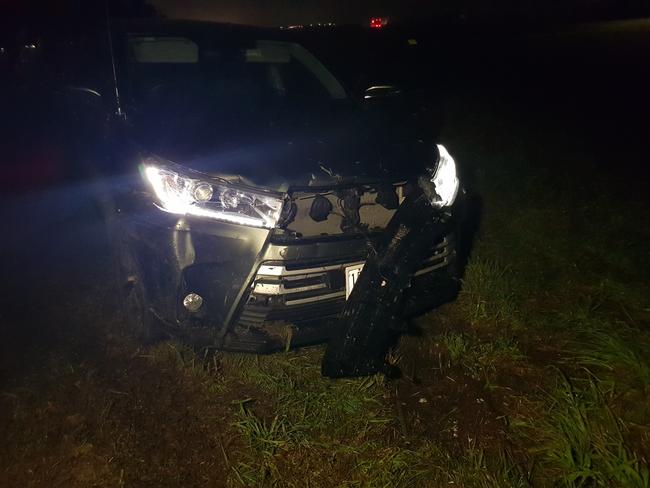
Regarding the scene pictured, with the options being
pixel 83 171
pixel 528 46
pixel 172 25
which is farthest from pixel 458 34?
pixel 83 171

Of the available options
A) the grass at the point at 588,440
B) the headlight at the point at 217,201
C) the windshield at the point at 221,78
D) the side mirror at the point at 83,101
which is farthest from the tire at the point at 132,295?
the grass at the point at 588,440

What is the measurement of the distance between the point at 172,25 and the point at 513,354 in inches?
120

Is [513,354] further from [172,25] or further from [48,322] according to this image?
[172,25]

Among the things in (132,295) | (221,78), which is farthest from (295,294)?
(221,78)

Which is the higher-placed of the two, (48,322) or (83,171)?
(83,171)

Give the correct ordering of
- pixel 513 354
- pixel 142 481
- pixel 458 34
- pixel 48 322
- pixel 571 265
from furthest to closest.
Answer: pixel 458 34 → pixel 571 265 → pixel 48 322 → pixel 513 354 → pixel 142 481

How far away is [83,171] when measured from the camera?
313cm

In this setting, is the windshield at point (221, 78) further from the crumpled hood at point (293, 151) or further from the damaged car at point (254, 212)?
the crumpled hood at point (293, 151)

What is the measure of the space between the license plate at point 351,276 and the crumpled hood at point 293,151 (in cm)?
40

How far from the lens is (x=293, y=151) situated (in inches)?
98.8

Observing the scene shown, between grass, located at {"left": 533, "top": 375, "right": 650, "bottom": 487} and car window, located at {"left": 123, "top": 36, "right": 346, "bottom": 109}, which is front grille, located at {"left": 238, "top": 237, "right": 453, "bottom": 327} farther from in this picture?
car window, located at {"left": 123, "top": 36, "right": 346, "bottom": 109}

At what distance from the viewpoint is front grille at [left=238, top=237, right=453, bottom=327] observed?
2.22 meters

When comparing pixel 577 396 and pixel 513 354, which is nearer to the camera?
pixel 577 396

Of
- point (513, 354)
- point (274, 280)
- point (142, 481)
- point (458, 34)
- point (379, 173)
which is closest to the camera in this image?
point (142, 481)
